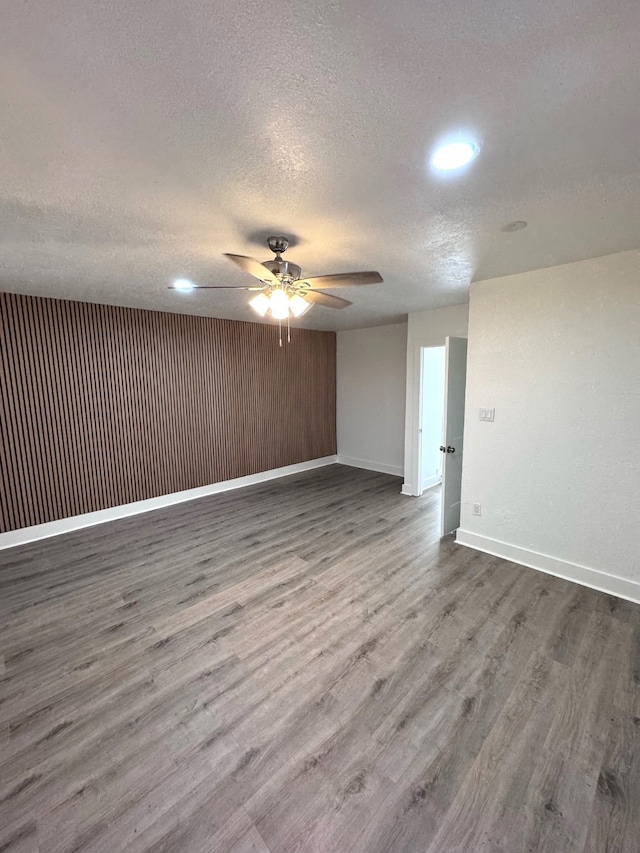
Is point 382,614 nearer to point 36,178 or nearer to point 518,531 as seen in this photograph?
point 518,531

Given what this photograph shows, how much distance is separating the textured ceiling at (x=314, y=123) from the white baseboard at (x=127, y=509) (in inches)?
114

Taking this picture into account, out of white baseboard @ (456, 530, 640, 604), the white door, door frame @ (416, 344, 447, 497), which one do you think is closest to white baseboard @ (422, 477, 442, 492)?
door frame @ (416, 344, 447, 497)

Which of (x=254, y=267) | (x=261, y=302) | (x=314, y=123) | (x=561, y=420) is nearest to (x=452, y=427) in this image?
(x=561, y=420)

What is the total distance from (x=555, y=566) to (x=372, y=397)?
3881 mm

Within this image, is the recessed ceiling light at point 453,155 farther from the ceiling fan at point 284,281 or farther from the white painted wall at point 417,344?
the white painted wall at point 417,344

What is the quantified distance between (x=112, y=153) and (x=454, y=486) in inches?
147

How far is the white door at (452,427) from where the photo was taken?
3.69 metres

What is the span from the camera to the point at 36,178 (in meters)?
1.60

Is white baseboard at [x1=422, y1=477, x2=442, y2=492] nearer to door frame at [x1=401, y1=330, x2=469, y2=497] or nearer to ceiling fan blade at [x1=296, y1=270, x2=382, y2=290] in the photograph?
door frame at [x1=401, y1=330, x2=469, y2=497]

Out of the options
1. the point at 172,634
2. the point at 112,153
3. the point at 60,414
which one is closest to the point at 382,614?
the point at 172,634

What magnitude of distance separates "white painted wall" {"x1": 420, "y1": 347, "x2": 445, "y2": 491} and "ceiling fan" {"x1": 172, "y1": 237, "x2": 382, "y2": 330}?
2884 mm

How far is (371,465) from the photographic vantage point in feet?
21.7

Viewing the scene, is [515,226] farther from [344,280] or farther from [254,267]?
[254,267]

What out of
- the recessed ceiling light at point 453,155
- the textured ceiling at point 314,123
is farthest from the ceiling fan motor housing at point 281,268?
the recessed ceiling light at point 453,155
